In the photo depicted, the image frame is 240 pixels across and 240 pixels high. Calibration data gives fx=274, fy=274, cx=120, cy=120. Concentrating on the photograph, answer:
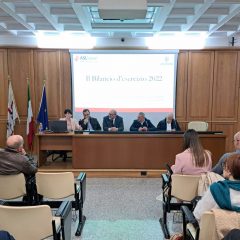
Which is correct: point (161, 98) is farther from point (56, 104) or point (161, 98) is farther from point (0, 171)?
point (0, 171)

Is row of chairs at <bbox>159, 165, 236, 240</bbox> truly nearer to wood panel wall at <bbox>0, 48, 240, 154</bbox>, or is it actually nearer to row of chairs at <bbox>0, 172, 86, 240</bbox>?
row of chairs at <bbox>0, 172, 86, 240</bbox>

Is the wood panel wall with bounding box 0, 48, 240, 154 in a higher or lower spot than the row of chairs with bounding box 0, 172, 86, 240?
higher

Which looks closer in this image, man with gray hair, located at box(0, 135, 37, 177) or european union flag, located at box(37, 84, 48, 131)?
man with gray hair, located at box(0, 135, 37, 177)

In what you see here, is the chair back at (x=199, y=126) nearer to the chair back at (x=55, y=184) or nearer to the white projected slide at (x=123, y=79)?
the white projected slide at (x=123, y=79)

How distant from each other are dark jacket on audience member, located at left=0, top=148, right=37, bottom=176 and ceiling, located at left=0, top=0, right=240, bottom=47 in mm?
2407

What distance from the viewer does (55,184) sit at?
287 centimetres

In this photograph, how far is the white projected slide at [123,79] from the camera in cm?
678

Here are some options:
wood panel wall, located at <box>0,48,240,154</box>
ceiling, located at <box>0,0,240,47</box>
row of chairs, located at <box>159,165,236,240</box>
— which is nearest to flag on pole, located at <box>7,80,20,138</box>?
wood panel wall, located at <box>0,48,240,154</box>

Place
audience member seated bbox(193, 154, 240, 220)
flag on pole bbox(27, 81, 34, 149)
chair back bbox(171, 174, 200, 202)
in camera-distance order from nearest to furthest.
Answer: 1. audience member seated bbox(193, 154, 240, 220)
2. chair back bbox(171, 174, 200, 202)
3. flag on pole bbox(27, 81, 34, 149)

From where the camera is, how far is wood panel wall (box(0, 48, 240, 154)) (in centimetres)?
692

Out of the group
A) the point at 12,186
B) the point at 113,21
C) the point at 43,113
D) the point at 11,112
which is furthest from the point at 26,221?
the point at 11,112

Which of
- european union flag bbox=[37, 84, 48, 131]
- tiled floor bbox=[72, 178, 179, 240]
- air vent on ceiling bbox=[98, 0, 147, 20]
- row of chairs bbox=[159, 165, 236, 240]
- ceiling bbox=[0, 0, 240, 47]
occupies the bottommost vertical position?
tiled floor bbox=[72, 178, 179, 240]

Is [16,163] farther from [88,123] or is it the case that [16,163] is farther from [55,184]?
[88,123]

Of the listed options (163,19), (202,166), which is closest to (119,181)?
(202,166)
